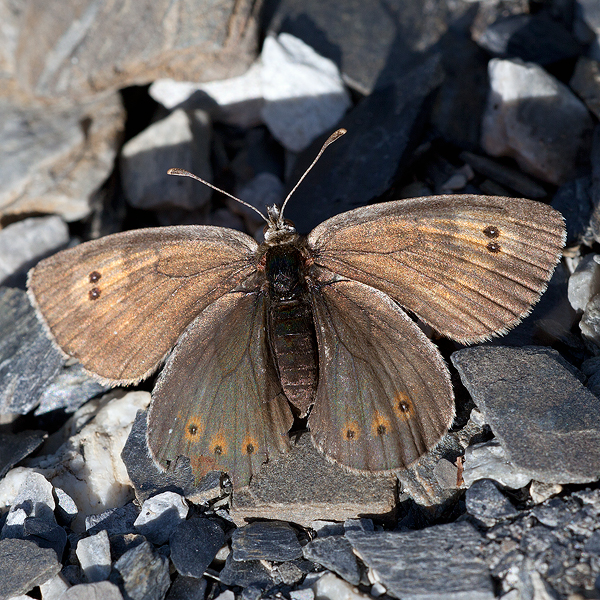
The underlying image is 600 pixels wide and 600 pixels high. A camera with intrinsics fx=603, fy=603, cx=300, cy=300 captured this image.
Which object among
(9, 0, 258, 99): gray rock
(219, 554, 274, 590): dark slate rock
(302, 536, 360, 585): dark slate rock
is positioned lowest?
(219, 554, 274, 590): dark slate rock

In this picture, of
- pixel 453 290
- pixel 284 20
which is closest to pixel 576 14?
pixel 284 20

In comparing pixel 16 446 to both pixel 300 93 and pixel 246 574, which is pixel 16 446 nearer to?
pixel 246 574

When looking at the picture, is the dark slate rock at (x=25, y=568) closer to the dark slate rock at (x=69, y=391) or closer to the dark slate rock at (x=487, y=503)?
the dark slate rock at (x=69, y=391)

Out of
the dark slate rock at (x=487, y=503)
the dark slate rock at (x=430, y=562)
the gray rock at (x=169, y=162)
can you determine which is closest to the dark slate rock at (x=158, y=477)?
the dark slate rock at (x=430, y=562)

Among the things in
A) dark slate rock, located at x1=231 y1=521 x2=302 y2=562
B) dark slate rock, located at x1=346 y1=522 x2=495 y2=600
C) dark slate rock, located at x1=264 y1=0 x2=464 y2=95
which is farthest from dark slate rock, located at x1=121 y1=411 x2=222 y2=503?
dark slate rock, located at x1=264 y1=0 x2=464 y2=95

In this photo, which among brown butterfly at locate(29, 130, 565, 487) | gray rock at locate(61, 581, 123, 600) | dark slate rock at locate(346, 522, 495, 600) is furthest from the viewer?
brown butterfly at locate(29, 130, 565, 487)

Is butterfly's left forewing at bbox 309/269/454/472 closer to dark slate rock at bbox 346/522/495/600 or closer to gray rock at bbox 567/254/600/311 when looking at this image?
dark slate rock at bbox 346/522/495/600

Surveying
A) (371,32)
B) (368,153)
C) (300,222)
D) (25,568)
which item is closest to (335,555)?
(25,568)

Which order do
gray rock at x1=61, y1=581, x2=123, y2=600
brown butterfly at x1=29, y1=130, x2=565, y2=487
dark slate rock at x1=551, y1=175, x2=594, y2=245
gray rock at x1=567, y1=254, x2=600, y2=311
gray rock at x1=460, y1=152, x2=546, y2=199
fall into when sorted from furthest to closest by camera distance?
gray rock at x1=460, y1=152, x2=546, y2=199 < dark slate rock at x1=551, y1=175, x2=594, y2=245 < gray rock at x1=567, y1=254, x2=600, y2=311 < brown butterfly at x1=29, y1=130, x2=565, y2=487 < gray rock at x1=61, y1=581, x2=123, y2=600
